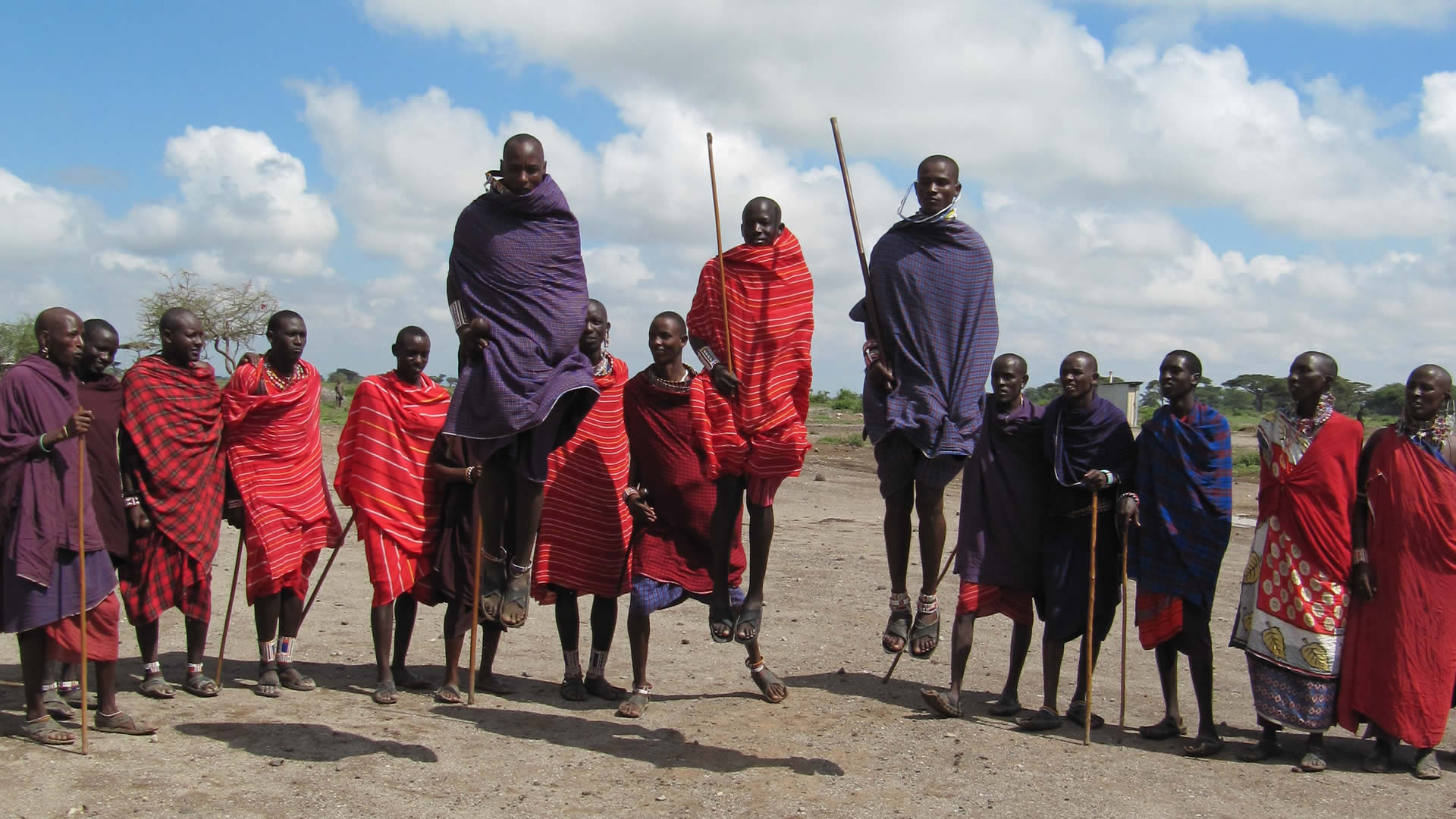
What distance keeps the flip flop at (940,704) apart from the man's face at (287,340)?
4.77 m

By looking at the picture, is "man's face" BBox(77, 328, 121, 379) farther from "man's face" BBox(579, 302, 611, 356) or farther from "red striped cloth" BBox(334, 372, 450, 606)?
"man's face" BBox(579, 302, 611, 356)

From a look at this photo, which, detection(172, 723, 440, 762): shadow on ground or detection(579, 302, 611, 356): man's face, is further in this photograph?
detection(579, 302, 611, 356): man's face

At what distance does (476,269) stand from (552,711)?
10.4 feet

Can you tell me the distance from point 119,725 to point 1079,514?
19.2 ft

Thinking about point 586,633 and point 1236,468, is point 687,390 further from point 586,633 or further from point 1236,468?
point 1236,468

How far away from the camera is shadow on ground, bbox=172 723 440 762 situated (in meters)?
6.66

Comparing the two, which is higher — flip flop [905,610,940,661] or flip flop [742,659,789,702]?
flip flop [905,610,940,661]

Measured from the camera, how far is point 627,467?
331 inches

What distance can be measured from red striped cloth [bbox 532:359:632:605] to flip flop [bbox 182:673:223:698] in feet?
6.94

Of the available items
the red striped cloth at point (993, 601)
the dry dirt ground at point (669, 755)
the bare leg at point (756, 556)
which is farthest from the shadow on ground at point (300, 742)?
the red striped cloth at point (993, 601)

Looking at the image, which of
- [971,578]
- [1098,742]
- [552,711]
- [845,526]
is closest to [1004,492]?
[971,578]

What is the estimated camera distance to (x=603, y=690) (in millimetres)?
8242

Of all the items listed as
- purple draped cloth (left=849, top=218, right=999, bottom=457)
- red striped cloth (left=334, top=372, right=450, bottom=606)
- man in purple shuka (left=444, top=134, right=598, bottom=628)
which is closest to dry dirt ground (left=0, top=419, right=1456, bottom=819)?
red striped cloth (left=334, top=372, right=450, bottom=606)

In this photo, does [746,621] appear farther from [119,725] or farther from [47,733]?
[47,733]
